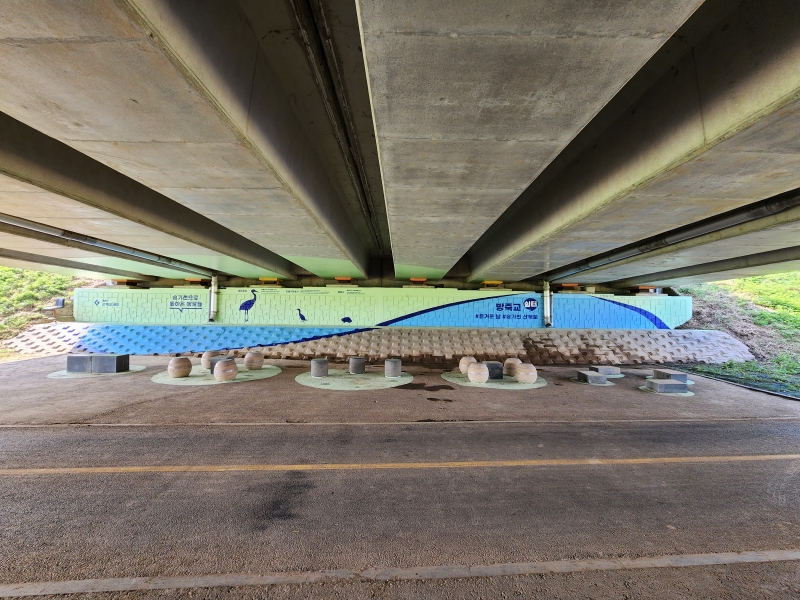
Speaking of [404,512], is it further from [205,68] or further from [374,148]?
[374,148]

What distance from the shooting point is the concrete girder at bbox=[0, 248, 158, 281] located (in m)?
11.8

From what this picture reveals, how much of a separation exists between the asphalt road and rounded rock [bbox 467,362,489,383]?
4.69 m

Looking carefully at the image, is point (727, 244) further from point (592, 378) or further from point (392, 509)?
point (392, 509)

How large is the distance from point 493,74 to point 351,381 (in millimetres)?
9783

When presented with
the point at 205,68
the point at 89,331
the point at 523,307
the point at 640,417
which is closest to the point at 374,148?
the point at 205,68

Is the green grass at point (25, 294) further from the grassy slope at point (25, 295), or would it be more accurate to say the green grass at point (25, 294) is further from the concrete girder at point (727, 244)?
the concrete girder at point (727, 244)

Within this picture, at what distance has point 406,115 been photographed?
385 centimetres

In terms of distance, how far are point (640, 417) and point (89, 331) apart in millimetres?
24482

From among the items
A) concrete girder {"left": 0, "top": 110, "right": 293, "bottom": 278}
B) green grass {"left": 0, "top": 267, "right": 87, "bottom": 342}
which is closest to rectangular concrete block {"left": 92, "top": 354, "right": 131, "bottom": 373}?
concrete girder {"left": 0, "top": 110, "right": 293, "bottom": 278}

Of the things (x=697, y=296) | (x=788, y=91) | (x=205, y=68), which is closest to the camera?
(x=788, y=91)

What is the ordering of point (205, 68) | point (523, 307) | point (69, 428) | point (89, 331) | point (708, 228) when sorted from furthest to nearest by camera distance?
point (523, 307)
point (89, 331)
point (708, 228)
point (69, 428)
point (205, 68)

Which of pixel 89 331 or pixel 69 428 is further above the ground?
pixel 89 331

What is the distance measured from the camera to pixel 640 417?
7898mm

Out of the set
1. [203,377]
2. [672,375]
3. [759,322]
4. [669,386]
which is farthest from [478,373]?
[759,322]
